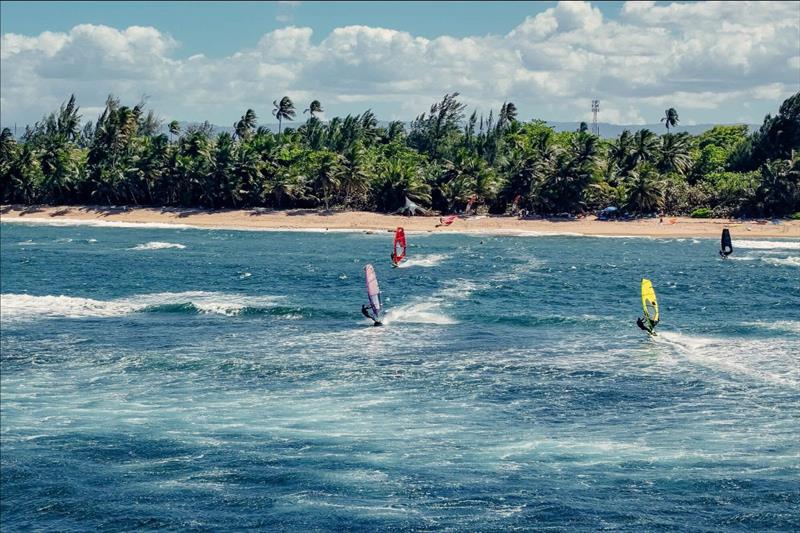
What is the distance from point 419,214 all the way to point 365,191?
9364 millimetres

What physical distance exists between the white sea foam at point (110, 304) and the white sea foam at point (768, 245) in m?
56.6

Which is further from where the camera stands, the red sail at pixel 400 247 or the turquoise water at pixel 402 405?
the red sail at pixel 400 247

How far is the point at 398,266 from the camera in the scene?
91.4 meters

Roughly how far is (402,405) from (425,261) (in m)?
52.7

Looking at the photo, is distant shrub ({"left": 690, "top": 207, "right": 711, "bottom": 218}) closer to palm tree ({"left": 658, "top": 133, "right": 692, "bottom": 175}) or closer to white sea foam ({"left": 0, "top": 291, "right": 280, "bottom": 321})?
palm tree ({"left": 658, "top": 133, "right": 692, "bottom": 175})

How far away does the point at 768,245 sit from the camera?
107m

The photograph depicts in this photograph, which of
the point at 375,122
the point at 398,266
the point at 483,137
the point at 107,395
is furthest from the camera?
the point at 375,122

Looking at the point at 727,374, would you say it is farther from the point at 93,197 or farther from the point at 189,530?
the point at 93,197

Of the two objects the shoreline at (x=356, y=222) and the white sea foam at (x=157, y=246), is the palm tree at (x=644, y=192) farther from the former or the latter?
the white sea foam at (x=157, y=246)

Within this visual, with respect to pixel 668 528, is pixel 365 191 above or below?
above

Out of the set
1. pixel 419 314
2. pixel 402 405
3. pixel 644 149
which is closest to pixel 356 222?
pixel 644 149

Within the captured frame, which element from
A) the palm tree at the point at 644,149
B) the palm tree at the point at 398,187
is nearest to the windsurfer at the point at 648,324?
the palm tree at the point at 398,187

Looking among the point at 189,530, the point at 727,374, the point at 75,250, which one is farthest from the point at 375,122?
the point at 189,530

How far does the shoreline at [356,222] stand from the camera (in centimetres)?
11962
